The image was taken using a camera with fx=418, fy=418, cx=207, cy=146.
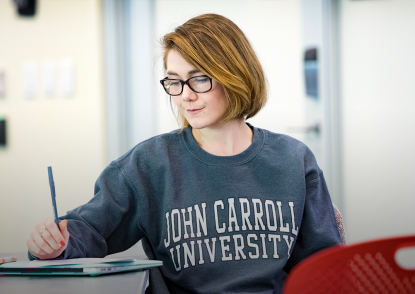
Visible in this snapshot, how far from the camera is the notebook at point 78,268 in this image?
2.58 ft

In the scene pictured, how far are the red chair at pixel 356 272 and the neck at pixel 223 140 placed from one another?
66cm

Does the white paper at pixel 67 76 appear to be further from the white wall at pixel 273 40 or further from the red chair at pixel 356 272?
the red chair at pixel 356 272

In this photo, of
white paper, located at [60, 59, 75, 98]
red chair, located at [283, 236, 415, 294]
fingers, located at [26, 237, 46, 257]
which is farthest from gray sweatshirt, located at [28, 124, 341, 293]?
white paper, located at [60, 59, 75, 98]

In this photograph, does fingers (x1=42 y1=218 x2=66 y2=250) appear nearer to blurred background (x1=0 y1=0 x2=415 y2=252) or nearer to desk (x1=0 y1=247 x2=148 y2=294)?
desk (x1=0 y1=247 x2=148 y2=294)

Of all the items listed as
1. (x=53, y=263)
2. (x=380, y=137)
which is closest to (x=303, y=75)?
(x=380, y=137)

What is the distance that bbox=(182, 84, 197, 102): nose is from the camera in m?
1.04

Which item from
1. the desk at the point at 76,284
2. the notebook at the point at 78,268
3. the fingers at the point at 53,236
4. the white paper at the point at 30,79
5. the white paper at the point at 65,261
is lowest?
the desk at the point at 76,284

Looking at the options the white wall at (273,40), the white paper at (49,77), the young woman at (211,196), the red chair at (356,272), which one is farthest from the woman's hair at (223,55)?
the white paper at (49,77)

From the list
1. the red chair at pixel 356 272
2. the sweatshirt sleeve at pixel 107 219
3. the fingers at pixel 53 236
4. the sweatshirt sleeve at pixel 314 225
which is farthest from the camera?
the sweatshirt sleeve at pixel 314 225

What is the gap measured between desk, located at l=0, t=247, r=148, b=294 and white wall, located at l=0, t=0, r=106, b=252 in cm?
184

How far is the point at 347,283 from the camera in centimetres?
48

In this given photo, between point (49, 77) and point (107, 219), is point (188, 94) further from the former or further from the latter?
point (49, 77)

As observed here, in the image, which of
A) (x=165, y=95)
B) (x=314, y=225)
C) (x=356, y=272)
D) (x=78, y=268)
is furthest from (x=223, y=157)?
(x=165, y=95)

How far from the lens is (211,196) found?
106 centimetres
